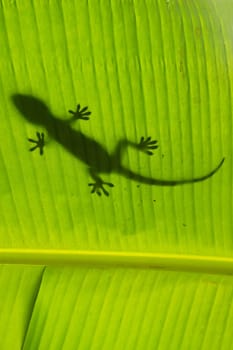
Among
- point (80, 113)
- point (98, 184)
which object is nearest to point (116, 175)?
point (98, 184)

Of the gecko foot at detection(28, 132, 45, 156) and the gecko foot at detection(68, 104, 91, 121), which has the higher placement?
the gecko foot at detection(68, 104, 91, 121)

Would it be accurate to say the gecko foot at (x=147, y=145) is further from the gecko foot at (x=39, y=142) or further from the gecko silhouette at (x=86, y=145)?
the gecko foot at (x=39, y=142)

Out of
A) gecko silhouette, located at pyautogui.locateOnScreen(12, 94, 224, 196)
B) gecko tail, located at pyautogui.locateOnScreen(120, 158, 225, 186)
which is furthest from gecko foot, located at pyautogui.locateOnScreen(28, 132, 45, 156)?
gecko tail, located at pyautogui.locateOnScreen(120, 158, 225, 186)

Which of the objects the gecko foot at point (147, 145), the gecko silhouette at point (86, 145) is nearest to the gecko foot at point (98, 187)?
the gecko silhouette at point (86, 145)

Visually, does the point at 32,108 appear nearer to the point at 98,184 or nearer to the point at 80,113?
the point at 80,113

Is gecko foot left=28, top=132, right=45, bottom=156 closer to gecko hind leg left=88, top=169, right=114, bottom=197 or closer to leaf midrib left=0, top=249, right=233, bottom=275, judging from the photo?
gecko hind leg left=88, top=169, right=114, bottom=197

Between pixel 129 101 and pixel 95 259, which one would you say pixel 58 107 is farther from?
pixel 95 259

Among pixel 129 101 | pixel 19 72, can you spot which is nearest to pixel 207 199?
pixel 129 101

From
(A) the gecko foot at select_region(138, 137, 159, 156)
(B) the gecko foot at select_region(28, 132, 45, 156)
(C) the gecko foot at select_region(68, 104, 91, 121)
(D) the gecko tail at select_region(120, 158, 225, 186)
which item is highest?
(C) the gecko foot at select_region(68, 104, 91, 121)
